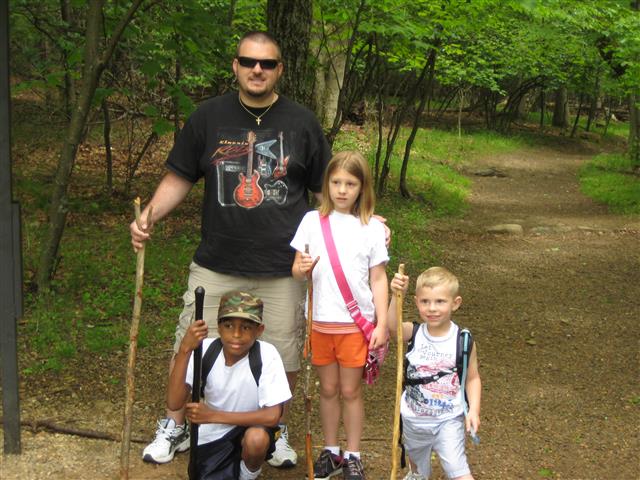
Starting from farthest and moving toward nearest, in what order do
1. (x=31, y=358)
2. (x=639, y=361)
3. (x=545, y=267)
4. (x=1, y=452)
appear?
(x=545, y=267) → (x=639, y=361) → (x=31, y=358) → (x=1, y=452)

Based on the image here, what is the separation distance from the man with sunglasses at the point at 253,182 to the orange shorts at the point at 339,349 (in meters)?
0.23

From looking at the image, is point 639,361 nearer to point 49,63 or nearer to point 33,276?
point 33,276

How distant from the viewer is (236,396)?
356 cm

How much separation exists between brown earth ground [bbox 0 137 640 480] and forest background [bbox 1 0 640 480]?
1.46 feet

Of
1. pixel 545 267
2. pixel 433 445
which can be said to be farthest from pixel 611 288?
pixel 433 445

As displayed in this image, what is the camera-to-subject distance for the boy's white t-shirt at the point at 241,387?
3.51 meters

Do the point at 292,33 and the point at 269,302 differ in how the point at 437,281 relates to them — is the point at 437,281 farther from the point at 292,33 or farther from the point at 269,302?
the point at 292,33

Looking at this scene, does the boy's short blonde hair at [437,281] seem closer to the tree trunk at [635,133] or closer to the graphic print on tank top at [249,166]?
the graphic print on tank top at [249,166]

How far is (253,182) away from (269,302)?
626 millimetres

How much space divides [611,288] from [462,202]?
6.60 m

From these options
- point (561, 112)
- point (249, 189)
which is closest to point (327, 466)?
point (249, 189)

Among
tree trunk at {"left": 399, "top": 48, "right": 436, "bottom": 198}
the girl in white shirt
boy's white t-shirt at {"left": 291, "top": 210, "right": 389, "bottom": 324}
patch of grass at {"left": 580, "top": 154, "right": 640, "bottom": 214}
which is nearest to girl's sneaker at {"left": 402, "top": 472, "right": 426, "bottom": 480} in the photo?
the girl in white shirt

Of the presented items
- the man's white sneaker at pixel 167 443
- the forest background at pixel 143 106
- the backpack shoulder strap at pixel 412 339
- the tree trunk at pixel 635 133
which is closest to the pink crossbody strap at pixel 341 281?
the backpack shoulder strap at pixel 412 339

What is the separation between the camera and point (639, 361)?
634cm
